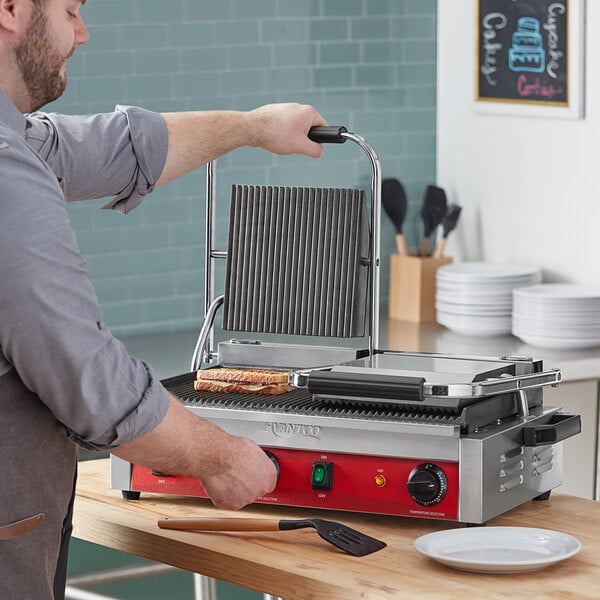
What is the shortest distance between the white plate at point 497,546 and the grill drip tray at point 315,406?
0.53 feet

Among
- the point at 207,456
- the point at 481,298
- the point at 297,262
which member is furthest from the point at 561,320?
the point at 207,456

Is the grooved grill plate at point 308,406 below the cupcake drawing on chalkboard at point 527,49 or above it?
below

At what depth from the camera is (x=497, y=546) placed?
1848 millimetres

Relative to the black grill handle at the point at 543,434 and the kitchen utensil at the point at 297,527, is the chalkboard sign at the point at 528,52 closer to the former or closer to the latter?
the black grill handle at the point at 543,434

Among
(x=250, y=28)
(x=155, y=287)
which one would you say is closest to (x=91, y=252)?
(x=155, y=287)

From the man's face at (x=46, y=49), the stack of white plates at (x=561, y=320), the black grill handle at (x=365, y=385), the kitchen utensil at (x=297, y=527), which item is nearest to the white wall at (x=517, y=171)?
the stack of white plates at (x=561, y=320)

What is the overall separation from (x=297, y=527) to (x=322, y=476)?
0.40 ft

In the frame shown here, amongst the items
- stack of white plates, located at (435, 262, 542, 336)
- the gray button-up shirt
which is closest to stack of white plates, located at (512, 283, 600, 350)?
stack of white plates, located at (435, 262, 542, 336)

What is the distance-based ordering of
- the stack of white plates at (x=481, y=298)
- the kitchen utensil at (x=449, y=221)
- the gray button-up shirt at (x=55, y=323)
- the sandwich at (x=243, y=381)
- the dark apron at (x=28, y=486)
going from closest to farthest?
1. the gray button-up shirt at (x=55, y=323)
2. the dark apron at (x=28, y=486)
3. the sandwich at (x=243, y=381)
4. the stack of white plates at (x=481, y=298)
5. the kitchen utensil at (x=449, y=221)

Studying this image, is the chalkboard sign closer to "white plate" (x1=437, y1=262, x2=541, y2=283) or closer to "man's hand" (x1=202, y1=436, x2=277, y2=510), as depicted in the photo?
"white plate" (x1=437, y1=262, x2=541, y2=283)

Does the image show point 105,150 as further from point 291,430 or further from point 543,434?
point 543,434

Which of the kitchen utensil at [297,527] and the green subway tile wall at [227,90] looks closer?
the kitchen utensil at [297,527]

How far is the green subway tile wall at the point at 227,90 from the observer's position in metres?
3.92

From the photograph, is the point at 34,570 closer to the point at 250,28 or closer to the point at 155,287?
the point at 155,287
